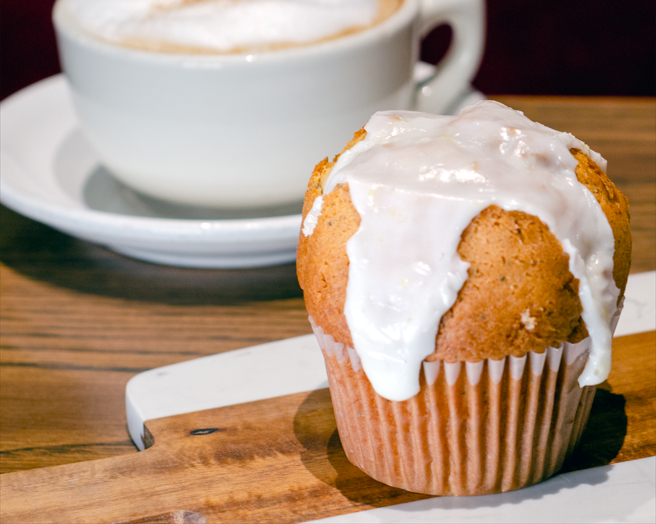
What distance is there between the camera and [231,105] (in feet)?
3.15

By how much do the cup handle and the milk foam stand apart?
0.83 ft

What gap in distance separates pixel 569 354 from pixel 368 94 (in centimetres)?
56

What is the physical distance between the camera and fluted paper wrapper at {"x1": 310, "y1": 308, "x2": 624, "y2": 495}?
1.87ft

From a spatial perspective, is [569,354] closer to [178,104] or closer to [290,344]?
[290,344]

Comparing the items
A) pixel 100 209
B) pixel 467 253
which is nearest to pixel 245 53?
pixel 100 209

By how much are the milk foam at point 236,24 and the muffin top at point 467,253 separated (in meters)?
0.45

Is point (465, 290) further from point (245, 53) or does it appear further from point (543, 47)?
point (543, 47)

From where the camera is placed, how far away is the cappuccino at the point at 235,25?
96 centimetres

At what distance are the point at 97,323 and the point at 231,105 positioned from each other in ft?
1.08

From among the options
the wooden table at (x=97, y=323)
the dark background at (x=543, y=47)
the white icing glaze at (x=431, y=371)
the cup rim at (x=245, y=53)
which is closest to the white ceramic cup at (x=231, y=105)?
the cup rim at (x=245, y=53)

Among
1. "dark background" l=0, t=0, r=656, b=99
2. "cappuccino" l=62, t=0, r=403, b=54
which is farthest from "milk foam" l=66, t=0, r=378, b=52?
"dark background" l=0, t=0, r=656, b=99

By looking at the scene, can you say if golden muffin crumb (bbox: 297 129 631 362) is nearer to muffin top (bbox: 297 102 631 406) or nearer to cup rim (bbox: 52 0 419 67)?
muffin top (bbox: 297 102 631 406)

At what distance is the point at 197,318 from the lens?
3.01 ft

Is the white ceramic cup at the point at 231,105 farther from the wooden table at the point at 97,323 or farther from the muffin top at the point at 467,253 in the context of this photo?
the muffin top at the point at 467,253
